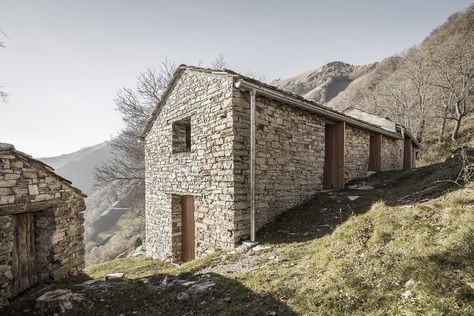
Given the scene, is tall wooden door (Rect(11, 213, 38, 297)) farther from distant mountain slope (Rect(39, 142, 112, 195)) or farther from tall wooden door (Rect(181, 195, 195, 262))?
distant mountain slope (Rect(39, 142, 112, 195))

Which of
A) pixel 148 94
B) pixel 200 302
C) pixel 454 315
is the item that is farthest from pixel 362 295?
pixel 148 94

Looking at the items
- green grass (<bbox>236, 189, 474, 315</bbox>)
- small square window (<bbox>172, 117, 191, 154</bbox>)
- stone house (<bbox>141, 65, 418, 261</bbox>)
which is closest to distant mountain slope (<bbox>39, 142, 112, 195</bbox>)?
stone house (<bbox>141, 65, 418, 261</bbox>)

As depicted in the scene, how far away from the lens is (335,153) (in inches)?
375

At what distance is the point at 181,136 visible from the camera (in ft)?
30.0

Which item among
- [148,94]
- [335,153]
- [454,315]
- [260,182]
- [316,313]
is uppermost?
[148,94]

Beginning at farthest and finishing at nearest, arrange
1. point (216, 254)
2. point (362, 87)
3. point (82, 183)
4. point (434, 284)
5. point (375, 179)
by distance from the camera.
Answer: point (82, 183) → point (362, 87) → point (375, 179) → point (216, 254) → point (434, 284)

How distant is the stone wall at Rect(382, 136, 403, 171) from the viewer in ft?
42.7

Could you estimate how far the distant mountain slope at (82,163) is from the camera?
6211 centimetres

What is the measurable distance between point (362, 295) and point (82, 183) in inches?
2745

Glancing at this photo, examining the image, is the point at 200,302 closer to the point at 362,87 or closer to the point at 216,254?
the point at 216,254

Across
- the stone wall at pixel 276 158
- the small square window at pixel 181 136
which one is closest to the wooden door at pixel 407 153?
the stone wall at pixel 276 158

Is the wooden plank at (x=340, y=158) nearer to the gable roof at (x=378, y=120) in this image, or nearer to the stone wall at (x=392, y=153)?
the stone wall at (x=392, y=153)

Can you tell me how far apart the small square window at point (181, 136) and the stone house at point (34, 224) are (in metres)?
3.27

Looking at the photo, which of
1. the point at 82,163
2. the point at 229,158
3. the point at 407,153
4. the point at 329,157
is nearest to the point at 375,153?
the point at 329,157
